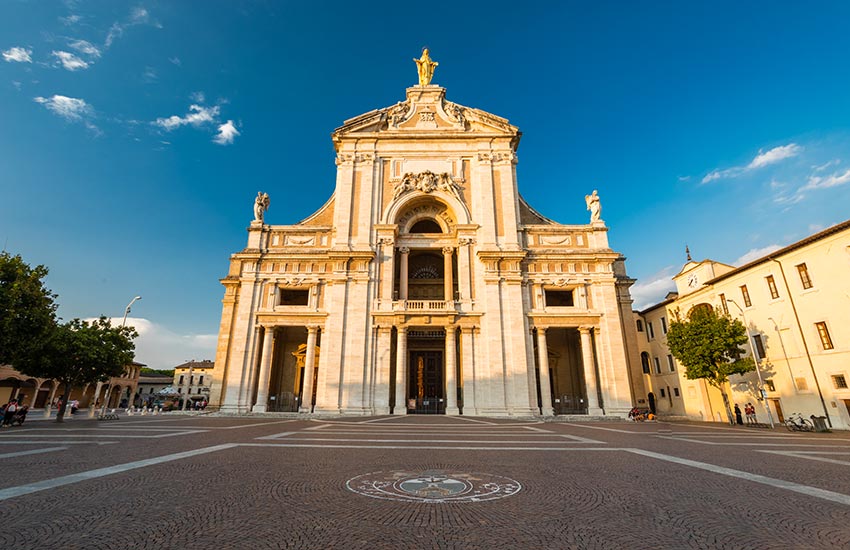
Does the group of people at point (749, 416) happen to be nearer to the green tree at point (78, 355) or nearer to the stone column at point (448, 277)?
the stone column at point (448, 277)

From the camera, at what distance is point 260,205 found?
30562mm

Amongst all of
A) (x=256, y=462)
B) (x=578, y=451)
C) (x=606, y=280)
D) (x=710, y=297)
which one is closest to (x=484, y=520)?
(x=256, y=462)

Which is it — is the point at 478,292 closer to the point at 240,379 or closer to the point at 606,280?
the point at 606,280

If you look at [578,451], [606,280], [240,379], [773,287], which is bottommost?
[578,451]

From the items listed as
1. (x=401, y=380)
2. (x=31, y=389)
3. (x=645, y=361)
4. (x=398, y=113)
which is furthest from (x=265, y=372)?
(x=31, y=389)

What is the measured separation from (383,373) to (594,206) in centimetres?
2073

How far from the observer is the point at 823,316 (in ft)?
66.2

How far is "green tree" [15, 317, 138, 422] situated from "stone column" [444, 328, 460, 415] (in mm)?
19894

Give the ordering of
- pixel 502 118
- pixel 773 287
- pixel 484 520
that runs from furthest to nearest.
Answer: pixel 502 118 → pixel 773 287 → pixel 484 520

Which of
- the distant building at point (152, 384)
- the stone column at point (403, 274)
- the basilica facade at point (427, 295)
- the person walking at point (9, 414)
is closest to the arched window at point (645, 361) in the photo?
the basilica facade at point (427, 295)

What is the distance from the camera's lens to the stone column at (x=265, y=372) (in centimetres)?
2631

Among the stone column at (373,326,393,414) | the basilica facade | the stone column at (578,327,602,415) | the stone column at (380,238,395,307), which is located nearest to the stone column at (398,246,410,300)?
the basilica facade

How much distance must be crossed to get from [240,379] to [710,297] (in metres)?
33.4

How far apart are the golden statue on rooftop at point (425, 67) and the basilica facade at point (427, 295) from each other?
234 cm
